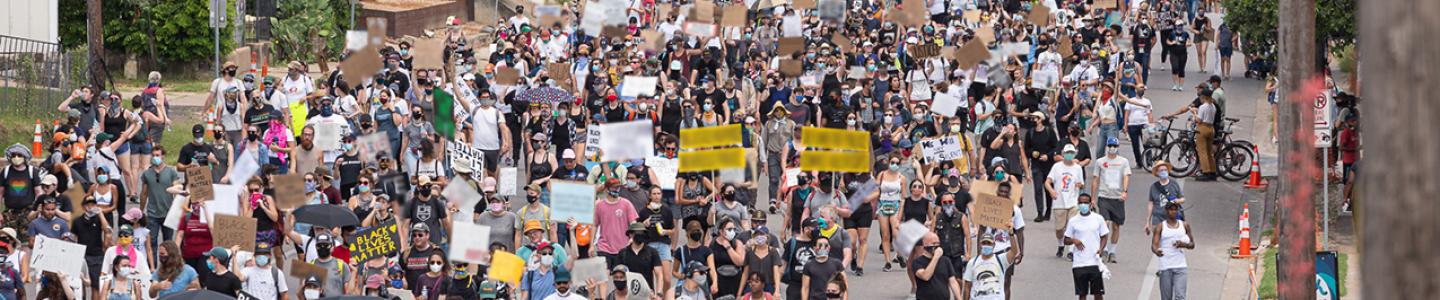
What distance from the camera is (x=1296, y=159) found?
510 inches

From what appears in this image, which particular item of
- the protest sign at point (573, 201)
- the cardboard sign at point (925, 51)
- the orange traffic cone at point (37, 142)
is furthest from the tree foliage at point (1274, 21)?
the orange traffic cone at point (37, 142)

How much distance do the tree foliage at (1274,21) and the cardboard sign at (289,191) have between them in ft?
39.9

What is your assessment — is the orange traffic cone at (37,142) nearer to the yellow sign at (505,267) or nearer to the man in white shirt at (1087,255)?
the yellow sign at (505,267)

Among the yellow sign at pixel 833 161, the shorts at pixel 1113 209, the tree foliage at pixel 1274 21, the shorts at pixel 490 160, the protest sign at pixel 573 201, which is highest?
the tree foliage at pixel 1274 21

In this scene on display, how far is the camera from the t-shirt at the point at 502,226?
16.6 meters

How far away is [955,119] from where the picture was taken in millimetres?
22641

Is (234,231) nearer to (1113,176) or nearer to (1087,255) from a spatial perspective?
(1087,255)

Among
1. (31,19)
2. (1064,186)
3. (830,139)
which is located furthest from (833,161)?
(31,19)

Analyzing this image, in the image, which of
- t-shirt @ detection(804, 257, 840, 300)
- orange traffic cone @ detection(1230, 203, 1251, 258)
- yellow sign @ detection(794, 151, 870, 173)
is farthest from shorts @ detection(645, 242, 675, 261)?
orange traffic cone @ detection(1230, 203, 1251, 258)

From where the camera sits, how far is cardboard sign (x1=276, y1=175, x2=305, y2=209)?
15898 millimetres

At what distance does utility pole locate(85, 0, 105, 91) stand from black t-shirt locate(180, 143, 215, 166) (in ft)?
26.6

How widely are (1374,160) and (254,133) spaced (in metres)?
17.1

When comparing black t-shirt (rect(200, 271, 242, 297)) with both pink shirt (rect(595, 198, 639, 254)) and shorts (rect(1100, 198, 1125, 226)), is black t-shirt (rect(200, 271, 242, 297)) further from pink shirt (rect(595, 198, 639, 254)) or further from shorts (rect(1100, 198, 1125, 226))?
shorts (rect(1100, 198, 1125, 226))

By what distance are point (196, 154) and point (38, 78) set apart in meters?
8.59
